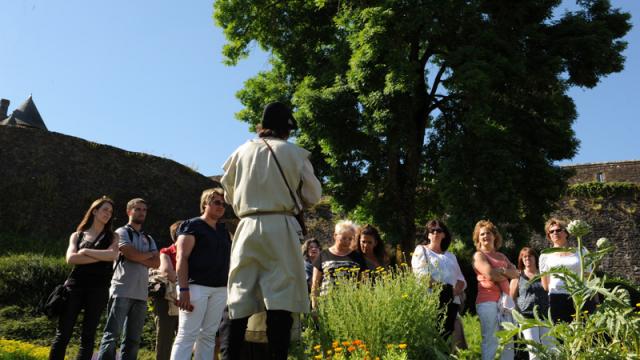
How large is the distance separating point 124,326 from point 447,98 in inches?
496

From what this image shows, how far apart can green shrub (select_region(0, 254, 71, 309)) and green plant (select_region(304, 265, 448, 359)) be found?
7085 millimetres

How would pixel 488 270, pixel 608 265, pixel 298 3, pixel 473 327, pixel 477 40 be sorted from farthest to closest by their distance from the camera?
pixel 608 265
pixel 298 3
pixel 477 40
pixel 473 327
pixel 488 270

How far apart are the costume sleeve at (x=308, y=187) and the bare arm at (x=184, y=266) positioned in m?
1.87

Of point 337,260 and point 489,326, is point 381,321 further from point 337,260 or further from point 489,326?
point 489,326

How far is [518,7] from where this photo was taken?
15.1m

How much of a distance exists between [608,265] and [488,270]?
827 inches

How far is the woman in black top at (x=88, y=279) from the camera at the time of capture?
541 centimetres

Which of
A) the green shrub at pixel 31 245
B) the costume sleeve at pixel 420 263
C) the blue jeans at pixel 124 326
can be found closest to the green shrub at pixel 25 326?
the green shrub at pixel 31 245

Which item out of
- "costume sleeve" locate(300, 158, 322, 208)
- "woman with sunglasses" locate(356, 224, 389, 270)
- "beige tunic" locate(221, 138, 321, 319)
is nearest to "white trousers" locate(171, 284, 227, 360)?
"beige tunic" locate(221, 138, 321, 319)

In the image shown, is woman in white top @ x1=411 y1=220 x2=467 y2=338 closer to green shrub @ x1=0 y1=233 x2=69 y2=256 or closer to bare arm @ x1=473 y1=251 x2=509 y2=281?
bare arm @ x1=473 y1=251 x2=509 y2=281

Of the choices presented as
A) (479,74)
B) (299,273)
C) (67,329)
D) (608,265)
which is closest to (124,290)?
(67,329)

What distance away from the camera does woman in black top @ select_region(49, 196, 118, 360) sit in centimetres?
541

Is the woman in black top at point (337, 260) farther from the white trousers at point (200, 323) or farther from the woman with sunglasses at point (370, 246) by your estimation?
the white trousers at point (200, 323)

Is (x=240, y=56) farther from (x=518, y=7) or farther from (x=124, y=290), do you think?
(x=124, y=290)
